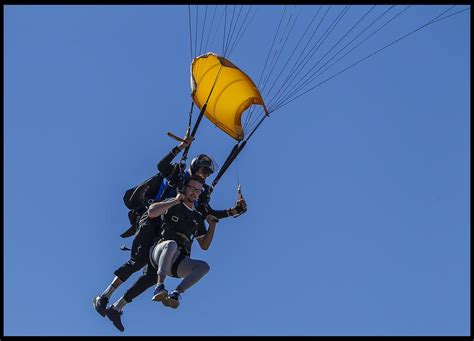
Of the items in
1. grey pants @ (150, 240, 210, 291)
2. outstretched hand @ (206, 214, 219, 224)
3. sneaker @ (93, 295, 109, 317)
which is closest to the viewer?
grey pants @ (150, 240, 210, 291)

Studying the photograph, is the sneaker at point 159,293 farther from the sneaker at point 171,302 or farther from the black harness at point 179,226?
the black harness at point 179,226

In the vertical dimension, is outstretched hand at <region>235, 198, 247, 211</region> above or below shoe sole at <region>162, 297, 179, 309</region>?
above

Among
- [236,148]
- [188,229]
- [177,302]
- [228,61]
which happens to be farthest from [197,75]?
[177,302]

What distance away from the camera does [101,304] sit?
1534 centimetres

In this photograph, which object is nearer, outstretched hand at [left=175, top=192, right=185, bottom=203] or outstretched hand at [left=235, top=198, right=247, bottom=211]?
outstretched hand at [left=175, top=192, right=185, bottom=203]

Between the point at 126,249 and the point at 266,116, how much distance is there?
2811 mm

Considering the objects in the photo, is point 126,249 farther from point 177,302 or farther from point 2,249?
point 2,249

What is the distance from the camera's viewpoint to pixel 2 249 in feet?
61.0

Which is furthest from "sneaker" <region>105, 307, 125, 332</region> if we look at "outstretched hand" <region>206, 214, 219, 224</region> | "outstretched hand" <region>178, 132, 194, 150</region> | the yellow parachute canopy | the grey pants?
the yellow parachute canopy

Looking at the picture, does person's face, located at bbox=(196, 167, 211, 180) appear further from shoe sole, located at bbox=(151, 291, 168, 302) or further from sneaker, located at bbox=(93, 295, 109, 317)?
sneaker, located at bbox=(93, 295, 109, 317)

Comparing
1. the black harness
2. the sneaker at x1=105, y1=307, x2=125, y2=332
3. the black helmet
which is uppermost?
the black helmet

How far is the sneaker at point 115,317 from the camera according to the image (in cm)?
1520

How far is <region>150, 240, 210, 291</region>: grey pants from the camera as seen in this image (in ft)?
47.5

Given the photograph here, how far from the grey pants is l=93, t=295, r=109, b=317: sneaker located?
105 centimetres
